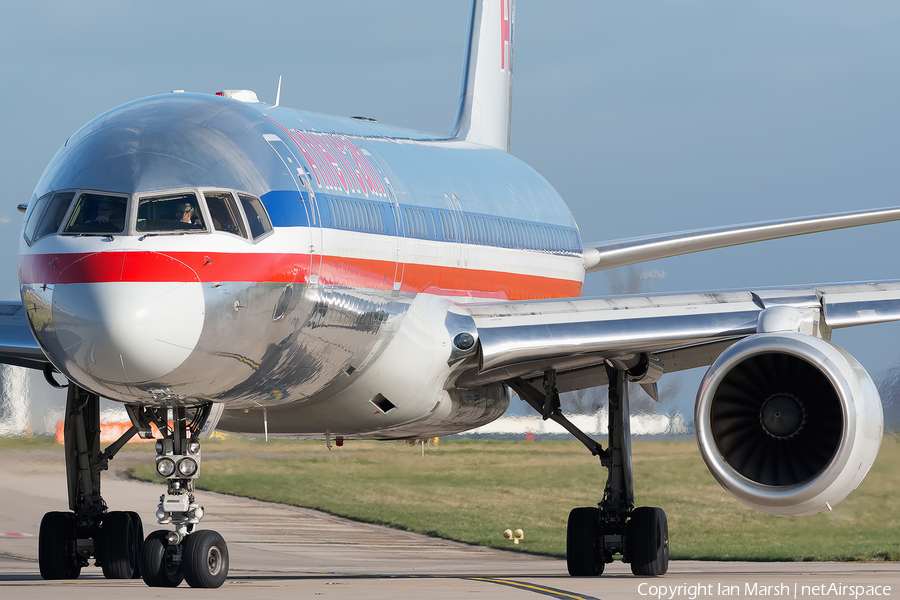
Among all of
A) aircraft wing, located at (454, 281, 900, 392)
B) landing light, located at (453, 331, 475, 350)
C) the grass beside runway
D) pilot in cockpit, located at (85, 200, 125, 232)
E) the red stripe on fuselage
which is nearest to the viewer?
the red stripe on fuselage

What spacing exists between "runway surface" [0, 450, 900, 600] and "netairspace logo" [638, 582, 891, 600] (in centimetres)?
1

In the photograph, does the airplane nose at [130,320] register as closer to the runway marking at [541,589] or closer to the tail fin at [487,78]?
the runway marking at [541,589]

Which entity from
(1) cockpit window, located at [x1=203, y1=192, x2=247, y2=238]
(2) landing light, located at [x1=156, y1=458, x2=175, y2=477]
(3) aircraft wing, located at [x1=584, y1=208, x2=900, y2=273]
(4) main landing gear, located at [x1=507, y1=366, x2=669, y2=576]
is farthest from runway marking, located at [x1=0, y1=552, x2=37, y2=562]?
(1) cockpit window, located at [x1=203, y1=192, x2=247, y2=238]

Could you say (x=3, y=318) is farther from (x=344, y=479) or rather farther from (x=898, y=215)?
(x=344, y=479)

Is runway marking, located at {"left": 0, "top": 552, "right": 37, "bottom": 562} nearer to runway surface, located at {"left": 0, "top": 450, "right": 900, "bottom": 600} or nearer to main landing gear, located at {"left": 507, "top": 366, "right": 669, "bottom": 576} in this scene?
runway surface, located at {"left": 0, "top": 450, "right": 900, "bottom": 600}

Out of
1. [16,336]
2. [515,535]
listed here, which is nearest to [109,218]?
[16,336]

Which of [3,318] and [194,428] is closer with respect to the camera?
[194,428]

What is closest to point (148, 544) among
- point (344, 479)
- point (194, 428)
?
point (194, 428)

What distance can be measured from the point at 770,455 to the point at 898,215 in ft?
22.4

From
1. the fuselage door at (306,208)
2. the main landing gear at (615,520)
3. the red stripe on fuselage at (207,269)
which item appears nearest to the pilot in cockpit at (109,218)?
the red stripe on fuselage at (207,269)

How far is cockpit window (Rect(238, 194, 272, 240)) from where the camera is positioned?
11.6 m

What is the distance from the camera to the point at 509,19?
80.6ft

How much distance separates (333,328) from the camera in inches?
501

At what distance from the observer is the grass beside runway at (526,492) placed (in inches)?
861
